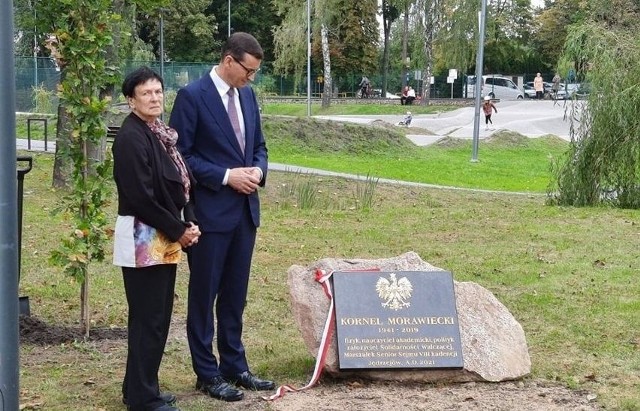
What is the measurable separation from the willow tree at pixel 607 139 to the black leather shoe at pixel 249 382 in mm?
11054

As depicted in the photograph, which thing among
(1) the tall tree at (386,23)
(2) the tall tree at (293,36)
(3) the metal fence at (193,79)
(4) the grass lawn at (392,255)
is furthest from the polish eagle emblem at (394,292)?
(1) the tall tree at (386,23)

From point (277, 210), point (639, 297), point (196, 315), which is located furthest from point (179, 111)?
point (277, 210)

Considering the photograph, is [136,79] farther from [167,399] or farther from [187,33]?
[187,33]

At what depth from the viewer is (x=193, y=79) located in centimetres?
3903

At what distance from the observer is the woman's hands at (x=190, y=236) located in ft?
16.9

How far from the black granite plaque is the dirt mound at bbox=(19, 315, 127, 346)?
2.06m

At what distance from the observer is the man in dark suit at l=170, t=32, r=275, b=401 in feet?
18.4

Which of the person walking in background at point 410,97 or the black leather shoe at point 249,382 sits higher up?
the person walking in background at point 410,97

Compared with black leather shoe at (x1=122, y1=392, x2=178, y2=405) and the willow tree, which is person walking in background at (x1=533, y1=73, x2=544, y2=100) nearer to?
the willow tree

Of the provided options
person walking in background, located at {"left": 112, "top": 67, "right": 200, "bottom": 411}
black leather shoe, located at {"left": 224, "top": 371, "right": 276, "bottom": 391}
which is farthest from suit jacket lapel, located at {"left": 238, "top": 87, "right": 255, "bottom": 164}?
black leather shoe, located at {"left": 224, "top": 371, "right": 276, "bottom": 391}

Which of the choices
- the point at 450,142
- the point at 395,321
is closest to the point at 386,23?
the point at 450,142

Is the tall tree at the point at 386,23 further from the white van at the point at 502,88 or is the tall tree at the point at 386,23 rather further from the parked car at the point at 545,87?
the parked car at the point at 545,87

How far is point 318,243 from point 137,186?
6862 mm

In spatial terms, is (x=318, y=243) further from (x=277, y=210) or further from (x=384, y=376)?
(x=384, y=376)
